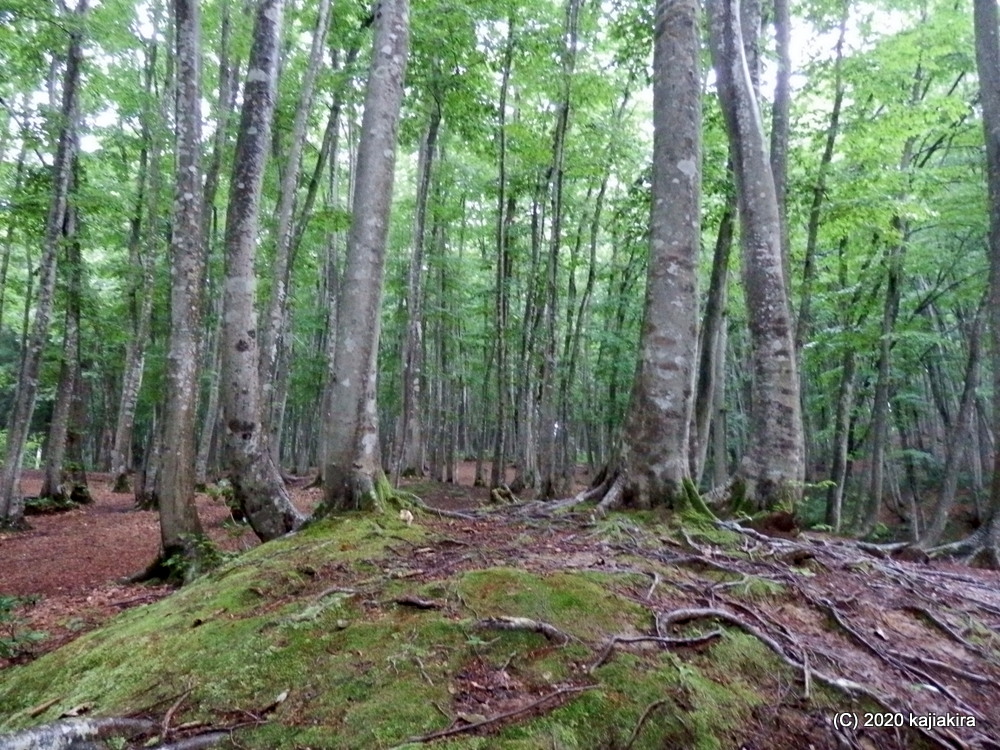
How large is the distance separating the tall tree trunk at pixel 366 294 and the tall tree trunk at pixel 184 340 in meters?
2.03

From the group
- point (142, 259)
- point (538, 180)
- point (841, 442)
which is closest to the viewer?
point (841, 442)

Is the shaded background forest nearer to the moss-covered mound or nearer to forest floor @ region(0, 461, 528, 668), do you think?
forest floor @ region(0, 461, 528, 668)

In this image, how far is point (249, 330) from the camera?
704 centimetres

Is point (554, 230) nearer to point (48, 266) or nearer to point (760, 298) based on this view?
point (760, 298)

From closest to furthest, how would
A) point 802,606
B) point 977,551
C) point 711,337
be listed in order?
point 802,606 → point 977,551 → point 711,337

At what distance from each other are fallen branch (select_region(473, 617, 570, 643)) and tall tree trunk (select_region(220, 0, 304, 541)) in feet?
13.9

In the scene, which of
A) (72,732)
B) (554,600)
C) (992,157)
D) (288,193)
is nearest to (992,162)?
(992,157)

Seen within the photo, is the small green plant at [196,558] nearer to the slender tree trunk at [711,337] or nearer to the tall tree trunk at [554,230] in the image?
the slender tree trunk at [711,337]

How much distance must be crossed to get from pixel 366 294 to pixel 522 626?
406 cm

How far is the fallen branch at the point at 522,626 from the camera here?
3.36 m

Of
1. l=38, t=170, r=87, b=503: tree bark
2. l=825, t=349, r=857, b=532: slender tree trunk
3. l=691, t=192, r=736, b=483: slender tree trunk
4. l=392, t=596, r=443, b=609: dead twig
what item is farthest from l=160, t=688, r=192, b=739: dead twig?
l=825, t=349, r=857, b=532: slender tree trunk

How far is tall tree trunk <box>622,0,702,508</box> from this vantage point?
20.2ft

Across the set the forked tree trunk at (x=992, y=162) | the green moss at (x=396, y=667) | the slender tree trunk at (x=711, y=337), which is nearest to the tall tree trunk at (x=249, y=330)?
the green moss at (x=396, y=667)

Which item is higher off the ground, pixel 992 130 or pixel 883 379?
pixel 992 130
